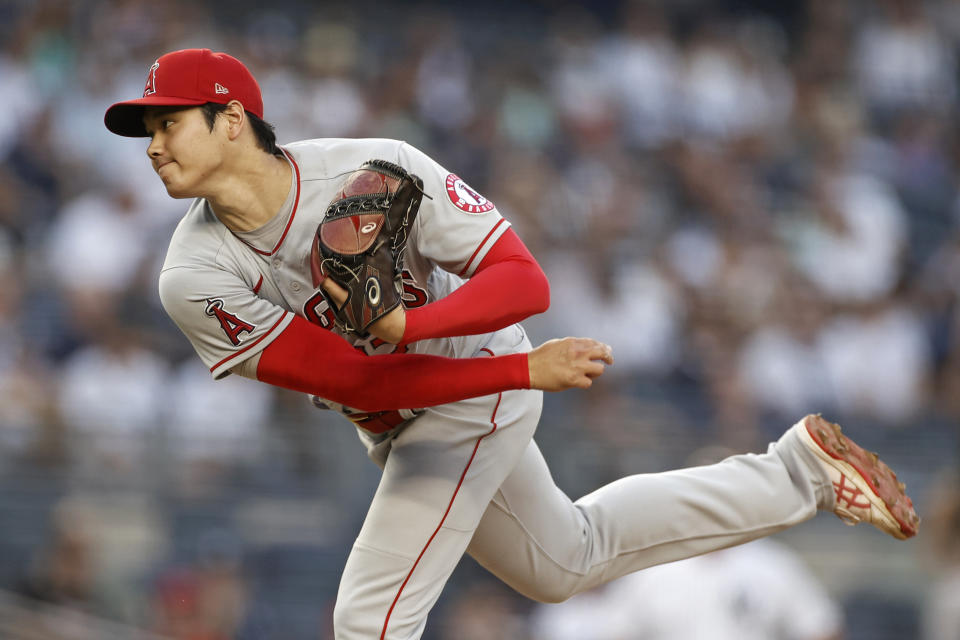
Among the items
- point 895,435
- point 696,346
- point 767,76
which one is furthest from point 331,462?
point 767,76

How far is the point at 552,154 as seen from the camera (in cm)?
933

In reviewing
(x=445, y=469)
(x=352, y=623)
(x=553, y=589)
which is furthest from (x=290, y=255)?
(x=553, y=589)

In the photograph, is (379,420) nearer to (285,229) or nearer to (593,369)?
(285,229)

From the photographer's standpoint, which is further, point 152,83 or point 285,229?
point 285,229

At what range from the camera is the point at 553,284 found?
312 inches

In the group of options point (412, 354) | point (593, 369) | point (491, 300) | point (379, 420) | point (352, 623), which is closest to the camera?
point (593, 369)

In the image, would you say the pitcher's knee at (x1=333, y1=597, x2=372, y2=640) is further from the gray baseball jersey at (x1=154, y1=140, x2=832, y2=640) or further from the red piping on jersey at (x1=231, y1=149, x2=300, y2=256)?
the red piping on jersey at (x1=231, y1=149, x2=300, y2=256)

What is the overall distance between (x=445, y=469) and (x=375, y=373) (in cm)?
41

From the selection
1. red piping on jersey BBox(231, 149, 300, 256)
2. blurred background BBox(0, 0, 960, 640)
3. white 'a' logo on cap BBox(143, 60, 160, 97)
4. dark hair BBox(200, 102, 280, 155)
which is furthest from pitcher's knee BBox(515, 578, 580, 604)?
blurred background BBox(0, 0, 960, 640)

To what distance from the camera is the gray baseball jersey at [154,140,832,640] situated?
312cm

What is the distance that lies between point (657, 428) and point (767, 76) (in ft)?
16.8

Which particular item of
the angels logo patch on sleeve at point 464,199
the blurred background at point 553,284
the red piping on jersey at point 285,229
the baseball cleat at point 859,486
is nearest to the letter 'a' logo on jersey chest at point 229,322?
the red piping on jersey at point 285,229

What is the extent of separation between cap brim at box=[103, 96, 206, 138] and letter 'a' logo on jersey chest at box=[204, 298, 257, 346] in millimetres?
455

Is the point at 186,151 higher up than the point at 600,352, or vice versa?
the point at 186,151
